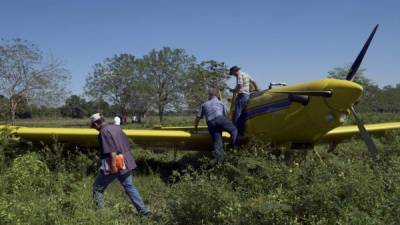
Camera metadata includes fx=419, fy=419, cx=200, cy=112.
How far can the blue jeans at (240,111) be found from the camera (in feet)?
25.5

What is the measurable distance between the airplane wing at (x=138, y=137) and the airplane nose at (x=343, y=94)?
8.67 feet

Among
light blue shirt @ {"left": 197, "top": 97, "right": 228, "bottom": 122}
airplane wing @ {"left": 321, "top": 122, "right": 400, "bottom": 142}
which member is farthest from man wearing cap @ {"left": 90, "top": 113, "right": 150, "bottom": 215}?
airplane wing @ {"left": 321, "top": 122, "right": 400, "bottom": 142}

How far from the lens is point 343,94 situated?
6.22m

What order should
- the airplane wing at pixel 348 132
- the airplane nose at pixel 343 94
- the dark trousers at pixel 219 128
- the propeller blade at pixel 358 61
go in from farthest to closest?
1. the airplane wing at pixel 348 132
2. the propeller blade at pixel 358 61
3. the dark trousers at pixel 219 128
4. the airplane nose at pixel 343 94

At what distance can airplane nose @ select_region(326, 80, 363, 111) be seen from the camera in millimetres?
6129

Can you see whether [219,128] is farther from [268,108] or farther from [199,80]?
[199,80]

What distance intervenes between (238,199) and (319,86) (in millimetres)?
3143

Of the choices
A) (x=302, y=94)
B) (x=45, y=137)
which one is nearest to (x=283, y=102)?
(x=302, y=94)

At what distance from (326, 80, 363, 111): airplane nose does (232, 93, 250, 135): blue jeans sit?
5.77 feet

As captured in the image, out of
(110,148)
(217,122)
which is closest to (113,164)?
(110,148)

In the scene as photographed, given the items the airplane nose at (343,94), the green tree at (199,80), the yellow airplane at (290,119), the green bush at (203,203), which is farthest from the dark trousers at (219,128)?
the green tree at (199,80)

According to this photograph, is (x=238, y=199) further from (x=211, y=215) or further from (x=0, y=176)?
(x=0, y=176)

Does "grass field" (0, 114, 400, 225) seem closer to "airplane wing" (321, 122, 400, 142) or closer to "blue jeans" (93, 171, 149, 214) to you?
"blue jeans" (93, 171, 149, 214)

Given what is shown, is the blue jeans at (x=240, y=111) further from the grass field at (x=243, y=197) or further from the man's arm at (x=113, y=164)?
the man's arm at (x=113, y=164)
